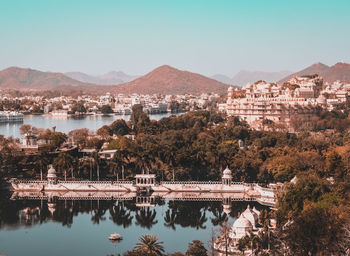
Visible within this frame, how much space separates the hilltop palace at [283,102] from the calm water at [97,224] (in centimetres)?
3187

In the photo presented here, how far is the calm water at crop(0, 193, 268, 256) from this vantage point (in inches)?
1183

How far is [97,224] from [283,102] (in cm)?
4357

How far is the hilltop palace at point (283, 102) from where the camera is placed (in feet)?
232

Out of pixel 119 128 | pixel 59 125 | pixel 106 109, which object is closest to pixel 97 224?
pixel 119 128

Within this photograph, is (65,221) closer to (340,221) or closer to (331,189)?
(331,189)

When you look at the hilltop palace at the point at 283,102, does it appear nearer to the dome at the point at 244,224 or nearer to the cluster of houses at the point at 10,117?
the dome at the point at 244,224

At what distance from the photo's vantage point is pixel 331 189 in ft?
108

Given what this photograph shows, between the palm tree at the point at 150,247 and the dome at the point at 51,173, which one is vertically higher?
the dome at the point at 51,173

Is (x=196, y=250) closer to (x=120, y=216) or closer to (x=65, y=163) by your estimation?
(x=120, y=216)

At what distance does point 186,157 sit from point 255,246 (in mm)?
17958

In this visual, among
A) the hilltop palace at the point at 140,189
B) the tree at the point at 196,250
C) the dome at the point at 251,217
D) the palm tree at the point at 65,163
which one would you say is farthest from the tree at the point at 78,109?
the tree at the point at 196,250

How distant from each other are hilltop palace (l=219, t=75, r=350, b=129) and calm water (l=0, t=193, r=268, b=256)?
105ft

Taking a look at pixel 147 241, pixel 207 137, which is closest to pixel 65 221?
pixel 147 241

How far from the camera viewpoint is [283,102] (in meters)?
73.9
